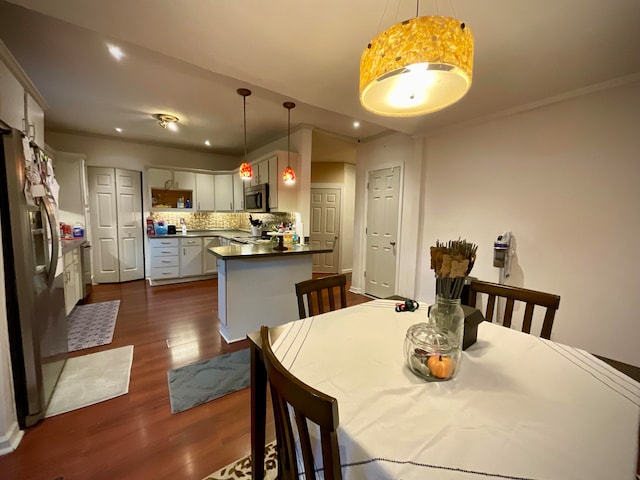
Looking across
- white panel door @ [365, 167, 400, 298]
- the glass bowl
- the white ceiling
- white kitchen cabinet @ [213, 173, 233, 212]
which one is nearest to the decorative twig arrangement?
the glass bowl

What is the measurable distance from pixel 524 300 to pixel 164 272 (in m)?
5.30

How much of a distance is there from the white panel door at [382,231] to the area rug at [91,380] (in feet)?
10.9

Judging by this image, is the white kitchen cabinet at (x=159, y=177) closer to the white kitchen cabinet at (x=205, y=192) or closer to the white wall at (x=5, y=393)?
the white kitchen cabinet at (x=205, y=192)

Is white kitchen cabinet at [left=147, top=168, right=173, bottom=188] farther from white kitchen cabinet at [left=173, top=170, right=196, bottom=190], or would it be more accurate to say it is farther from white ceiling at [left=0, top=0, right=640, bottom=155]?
white ceiling at [left=0, top=0, right=640, bottom=155]

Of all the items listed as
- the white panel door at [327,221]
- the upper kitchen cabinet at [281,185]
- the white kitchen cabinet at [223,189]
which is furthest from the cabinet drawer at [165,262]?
the white panel door at [327,221]

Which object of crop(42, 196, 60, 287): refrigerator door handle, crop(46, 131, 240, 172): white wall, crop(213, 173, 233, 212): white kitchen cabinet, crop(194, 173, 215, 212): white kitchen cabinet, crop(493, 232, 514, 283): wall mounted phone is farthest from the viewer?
crop(213, 173, 233, 212): white kitchen cabinet

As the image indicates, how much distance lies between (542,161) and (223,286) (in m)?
3.45

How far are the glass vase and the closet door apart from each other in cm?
565

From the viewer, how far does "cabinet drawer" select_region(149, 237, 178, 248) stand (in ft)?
15.6

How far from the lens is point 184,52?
5.89 feet

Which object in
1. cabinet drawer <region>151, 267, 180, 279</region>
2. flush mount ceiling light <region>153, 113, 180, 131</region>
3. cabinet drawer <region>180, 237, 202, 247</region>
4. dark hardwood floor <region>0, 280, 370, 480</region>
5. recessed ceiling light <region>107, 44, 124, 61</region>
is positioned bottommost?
dark hardwood floor <region>0, 280, 370, 480</region>

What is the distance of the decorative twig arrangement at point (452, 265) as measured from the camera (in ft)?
3.12

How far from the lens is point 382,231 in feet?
13.7

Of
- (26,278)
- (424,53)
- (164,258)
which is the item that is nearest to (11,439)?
(26,278)
